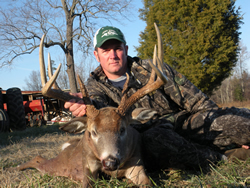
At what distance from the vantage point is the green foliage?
17.0 m

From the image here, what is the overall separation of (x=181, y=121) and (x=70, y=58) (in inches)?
485

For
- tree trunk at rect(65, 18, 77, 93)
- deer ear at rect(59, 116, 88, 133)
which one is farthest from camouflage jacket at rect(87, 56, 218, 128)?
tree trunk at rect(65, 18, 77, 93)

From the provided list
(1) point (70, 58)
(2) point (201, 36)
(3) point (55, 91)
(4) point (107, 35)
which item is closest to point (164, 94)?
(4) point (107, 35)

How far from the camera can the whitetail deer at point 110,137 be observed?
2342 mm

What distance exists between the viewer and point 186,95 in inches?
156

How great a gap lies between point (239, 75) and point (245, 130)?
45889 millimetres

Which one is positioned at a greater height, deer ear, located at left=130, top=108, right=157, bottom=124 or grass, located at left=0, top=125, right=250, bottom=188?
deer ear, located at left=130, top=108, right=157, bottom=124

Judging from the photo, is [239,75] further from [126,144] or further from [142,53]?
[126,144]

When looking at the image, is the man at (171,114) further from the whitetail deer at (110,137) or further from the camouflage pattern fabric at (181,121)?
the whitetail deer at (110,137)

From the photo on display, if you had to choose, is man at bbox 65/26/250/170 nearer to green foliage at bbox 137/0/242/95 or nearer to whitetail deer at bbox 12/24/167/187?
whitetail deer at bbox 12/24/167/187

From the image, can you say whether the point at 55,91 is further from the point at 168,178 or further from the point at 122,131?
the point at 168,178

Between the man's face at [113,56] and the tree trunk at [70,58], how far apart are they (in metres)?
10.6

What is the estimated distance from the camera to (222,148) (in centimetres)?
362

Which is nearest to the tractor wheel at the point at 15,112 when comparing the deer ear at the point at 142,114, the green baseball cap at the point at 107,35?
the green baseball cap at the point at 107,35
